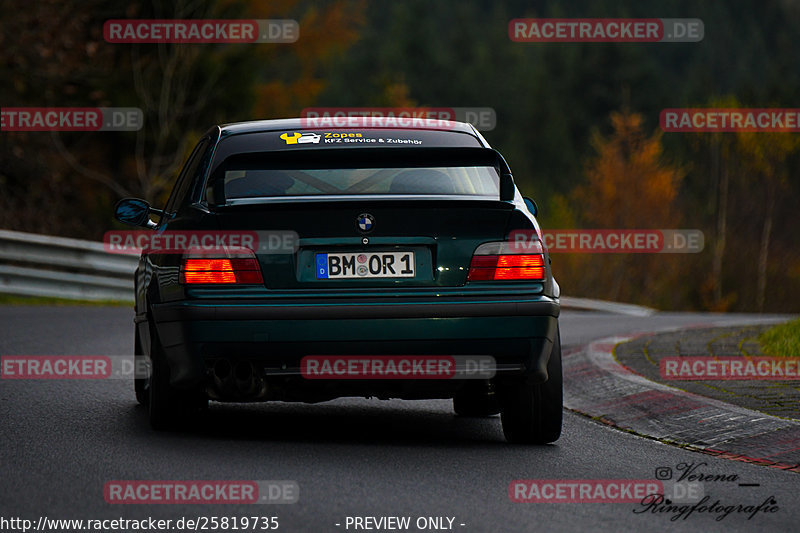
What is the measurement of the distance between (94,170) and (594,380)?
23.1 m

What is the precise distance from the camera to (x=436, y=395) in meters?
6.90

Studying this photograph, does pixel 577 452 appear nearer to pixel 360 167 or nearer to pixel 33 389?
pixel 360 167

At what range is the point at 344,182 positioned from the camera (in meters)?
7.08

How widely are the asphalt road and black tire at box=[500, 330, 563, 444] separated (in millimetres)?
112

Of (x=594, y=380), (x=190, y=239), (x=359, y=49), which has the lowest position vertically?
(x=594, y=380)

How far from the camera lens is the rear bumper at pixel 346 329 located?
6.43m

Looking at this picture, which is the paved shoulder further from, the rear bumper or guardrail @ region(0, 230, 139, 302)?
guardrail @ region(0, 230, 139, 302)

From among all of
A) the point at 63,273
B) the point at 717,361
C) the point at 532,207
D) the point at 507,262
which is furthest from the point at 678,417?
the point at 63,273

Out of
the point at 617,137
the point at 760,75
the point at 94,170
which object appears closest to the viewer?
the point at 94,170

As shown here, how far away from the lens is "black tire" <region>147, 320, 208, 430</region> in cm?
696

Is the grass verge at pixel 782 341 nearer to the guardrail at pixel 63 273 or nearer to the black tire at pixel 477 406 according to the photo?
the black tire at pixel 477 406

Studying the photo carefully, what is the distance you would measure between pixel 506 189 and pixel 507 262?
446 millimetres

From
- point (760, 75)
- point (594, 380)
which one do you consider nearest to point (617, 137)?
point (594, 380)

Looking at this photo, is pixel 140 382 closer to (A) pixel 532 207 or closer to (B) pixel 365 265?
(B) pixel 365 265
